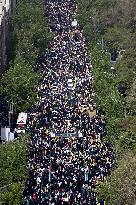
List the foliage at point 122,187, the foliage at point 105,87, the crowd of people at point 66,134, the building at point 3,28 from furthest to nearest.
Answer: the building at point 3,28
the foliage at point 105,87
the crowd of people at point 66,134
the foliage at point 122,187

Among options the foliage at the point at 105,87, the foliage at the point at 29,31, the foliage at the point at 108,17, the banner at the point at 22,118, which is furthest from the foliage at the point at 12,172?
the foliage at the point at 108,17

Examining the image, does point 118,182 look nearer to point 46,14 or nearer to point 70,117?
point 70,117

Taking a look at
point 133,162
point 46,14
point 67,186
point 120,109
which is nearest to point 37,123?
point 120,109

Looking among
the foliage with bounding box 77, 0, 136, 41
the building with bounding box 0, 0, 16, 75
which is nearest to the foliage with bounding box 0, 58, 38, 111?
the building with bounding box 0, 0, 16, 75

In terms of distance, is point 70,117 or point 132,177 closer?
point 132,177

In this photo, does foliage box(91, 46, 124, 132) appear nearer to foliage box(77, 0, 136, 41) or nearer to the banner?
foliage box(77, 0, 136, 41)

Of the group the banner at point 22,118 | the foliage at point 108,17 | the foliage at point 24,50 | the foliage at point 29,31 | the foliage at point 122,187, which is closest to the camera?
the foliage at point 122,187

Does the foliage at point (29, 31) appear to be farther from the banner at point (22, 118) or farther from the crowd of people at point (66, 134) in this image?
the banner at point (22, 118)
